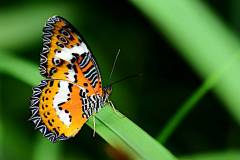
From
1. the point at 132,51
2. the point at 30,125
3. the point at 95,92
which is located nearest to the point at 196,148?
the point at 132,51

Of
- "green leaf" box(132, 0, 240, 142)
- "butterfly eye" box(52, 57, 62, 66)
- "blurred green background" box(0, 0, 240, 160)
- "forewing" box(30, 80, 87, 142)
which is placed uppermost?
"green leaf" box(132, 0, 240, 142)

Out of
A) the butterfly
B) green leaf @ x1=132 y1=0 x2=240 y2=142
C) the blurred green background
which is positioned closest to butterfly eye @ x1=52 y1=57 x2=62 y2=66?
the butterfly

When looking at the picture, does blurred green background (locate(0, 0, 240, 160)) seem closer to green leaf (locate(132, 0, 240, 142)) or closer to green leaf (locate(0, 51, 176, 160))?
green leaf (locate(0, 51, 176, 160))

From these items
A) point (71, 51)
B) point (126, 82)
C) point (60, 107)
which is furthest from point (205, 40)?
point (126, 82)

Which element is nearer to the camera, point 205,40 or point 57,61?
point 205,40

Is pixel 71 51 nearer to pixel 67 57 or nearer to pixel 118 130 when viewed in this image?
pixel 67 57

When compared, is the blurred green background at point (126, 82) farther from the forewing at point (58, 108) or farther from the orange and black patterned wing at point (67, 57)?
the orange and black patterned wing at point (67, 57)

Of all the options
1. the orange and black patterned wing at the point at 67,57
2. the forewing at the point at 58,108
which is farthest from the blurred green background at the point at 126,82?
the orange and black patterned wing at the point at 67,57

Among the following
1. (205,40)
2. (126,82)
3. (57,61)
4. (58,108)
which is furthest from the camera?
(126,82)

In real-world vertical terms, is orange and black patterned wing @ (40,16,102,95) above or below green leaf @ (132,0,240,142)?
below
